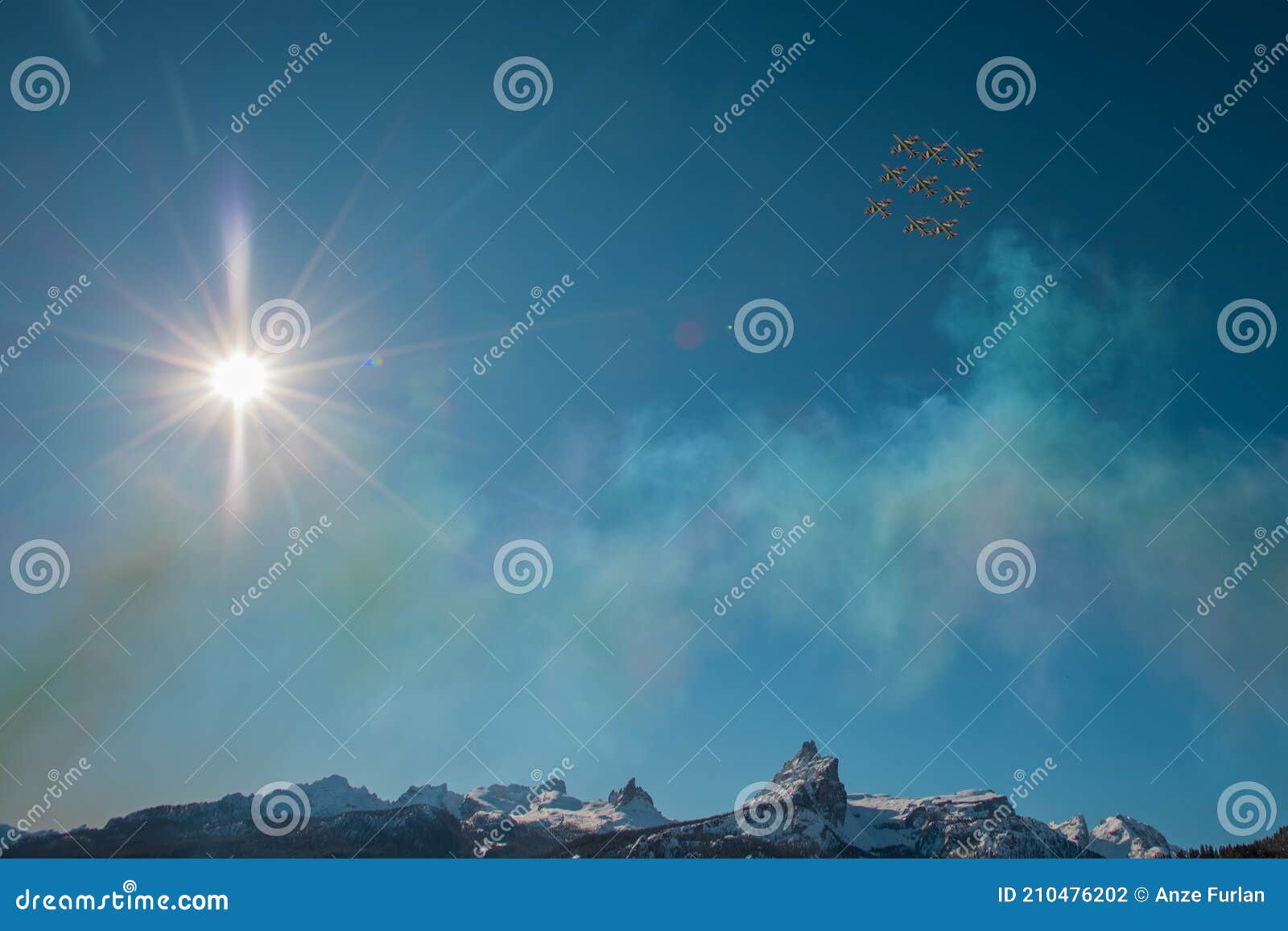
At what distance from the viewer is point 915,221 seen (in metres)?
43.2
